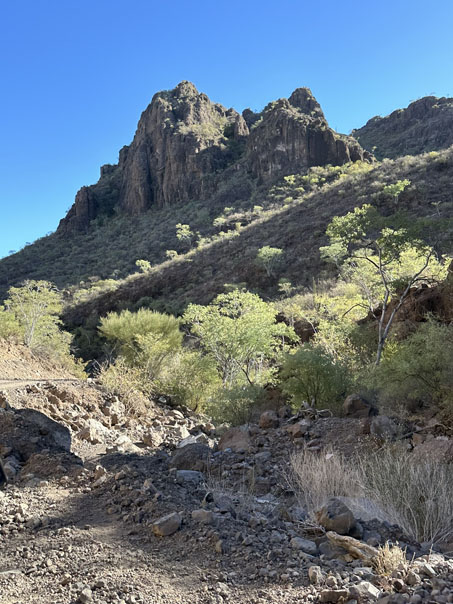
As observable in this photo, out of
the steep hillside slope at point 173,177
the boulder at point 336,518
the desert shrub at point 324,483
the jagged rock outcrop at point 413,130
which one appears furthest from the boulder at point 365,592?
→ the jagged rock outcrop at point 413,130

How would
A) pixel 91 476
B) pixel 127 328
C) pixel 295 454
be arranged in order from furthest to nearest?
pixel 127 328 → pixel 295 454 → pixel 91 476

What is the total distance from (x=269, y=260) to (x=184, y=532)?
33.4 meters

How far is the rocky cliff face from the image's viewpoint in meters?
70.2

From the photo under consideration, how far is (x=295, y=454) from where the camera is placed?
628 centimetres

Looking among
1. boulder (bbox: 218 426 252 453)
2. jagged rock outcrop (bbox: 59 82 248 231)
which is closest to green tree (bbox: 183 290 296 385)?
boulder (bbox: 218 426 252 453)

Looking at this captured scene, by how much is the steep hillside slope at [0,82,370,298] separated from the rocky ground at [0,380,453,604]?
47.4 meters

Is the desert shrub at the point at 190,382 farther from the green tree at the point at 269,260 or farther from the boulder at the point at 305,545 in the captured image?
the green tree at the point at 269,260

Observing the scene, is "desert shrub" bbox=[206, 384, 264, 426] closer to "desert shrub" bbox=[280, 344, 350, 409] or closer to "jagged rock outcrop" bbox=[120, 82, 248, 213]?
"desert shrub" bbox=[280, 344, 350, 409]

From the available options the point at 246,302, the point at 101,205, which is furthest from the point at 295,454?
the point at 101,205

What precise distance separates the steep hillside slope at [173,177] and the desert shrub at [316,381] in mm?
44374

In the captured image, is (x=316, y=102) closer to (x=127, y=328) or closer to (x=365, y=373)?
(x=127, y=328)

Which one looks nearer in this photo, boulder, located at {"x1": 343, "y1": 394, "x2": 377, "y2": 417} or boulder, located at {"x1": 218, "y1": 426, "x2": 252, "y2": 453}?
boulder, located at {"x1": 218, "y1": 426, "x2": 252, "y2": 453}

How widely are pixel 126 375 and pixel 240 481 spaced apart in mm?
6321

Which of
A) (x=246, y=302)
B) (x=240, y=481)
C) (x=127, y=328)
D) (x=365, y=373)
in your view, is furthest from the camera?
(x=127, y=328)
